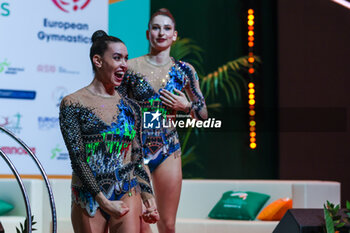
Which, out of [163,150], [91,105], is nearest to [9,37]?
[163,150]

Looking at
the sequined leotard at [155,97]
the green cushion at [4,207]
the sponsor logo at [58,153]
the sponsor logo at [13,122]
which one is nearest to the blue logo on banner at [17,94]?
the sponsor logo at [13,122]

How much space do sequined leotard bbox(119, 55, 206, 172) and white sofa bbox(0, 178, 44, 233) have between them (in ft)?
8.77

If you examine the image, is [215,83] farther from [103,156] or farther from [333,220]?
[103,156]

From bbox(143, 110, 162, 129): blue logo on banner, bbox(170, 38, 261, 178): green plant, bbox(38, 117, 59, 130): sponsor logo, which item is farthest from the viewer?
bbox(170, 38, 261, 178): green plant

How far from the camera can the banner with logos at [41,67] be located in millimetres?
6023

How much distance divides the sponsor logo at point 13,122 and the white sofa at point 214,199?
0.63m

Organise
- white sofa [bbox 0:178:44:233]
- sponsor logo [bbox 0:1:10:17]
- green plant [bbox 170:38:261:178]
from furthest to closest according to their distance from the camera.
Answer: green plant [bbox 170:38:261:178]
sponsor logo [bbox 0:1:10:17]
white sofa [bbox 0:178:44:233]

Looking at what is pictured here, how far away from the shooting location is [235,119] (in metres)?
7.41

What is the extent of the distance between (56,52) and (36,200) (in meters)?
1.44

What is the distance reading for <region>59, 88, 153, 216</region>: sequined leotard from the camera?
2.57m

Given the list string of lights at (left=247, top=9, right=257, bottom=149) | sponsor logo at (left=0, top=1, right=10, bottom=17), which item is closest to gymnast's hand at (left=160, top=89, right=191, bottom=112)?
sponsor logo at (left=0, top=1, right=10, bottom=17)

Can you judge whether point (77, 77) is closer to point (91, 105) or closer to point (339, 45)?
point (339, 45)

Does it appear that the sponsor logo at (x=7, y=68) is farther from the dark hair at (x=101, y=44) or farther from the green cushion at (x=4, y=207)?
the dark hair at (x=101, y=44)

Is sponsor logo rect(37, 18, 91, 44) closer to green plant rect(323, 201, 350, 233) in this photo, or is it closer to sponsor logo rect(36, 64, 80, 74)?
sponsor logo rect(36, 64, 80, 74)
